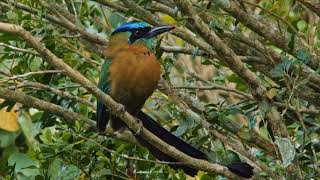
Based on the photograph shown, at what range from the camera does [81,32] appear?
466cm

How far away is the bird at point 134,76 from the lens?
4516 millimetres

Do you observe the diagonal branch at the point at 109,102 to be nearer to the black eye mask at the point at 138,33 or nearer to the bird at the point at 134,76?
the bird at the point at 134,76

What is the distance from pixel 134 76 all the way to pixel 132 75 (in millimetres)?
13

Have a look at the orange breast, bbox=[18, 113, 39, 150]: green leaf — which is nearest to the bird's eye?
the orange breast

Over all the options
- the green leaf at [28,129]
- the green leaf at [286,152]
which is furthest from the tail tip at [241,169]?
the green leaf at [28,129]

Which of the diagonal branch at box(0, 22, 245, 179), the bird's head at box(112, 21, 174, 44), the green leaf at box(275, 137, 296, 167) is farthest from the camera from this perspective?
the bird's head at box(112, 21, 174, 44)

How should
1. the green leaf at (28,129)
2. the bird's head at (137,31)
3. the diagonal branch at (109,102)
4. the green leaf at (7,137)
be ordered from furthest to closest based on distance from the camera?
the green leaf at (7,137) < the green leaf at (28,129) < the bird's head at (137,31) < the diagonal branch at (109,102)

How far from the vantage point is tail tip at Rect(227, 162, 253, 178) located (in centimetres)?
391

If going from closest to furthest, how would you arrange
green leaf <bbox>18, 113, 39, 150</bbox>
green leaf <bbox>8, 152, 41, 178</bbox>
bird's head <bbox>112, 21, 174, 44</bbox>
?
bird's head <bbox>112, 21, 174, 44</bbox> → green leaf <bbox>8, 152, 41, 178</bbox> → green leaf <bbox>18, 113, 39, 150</bbox>

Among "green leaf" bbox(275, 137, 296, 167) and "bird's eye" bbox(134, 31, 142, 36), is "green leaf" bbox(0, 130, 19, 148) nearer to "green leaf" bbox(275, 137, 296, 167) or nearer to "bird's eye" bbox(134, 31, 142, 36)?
"bird's eye" bbox(134, 31, 142, 36)

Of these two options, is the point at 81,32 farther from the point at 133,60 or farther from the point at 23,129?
the point at 23,129

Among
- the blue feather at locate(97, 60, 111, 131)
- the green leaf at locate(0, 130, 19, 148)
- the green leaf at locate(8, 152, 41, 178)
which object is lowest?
the green leaf at locate(0, 130, 19, 148)

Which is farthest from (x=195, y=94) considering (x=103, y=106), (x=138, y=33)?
(x=103, y=106)

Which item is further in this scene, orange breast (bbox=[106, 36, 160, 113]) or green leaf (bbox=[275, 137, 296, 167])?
orange breast (bbox=[106, 36, 160, 113])
